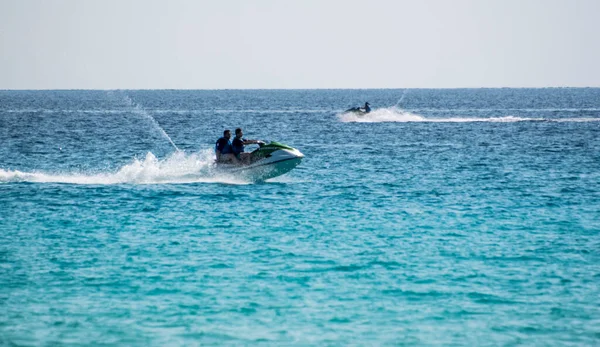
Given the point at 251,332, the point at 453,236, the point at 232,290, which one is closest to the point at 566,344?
the point at 251,332

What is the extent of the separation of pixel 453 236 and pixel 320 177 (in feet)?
42.6

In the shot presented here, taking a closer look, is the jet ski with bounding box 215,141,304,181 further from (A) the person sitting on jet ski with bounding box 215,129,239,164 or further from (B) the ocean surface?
(B) the ocean surface

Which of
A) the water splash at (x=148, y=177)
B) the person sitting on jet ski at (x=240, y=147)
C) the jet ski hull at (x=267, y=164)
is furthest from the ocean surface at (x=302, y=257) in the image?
the person sitting on jet ski at (x=240, y=147)

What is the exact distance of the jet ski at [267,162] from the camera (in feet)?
86.4

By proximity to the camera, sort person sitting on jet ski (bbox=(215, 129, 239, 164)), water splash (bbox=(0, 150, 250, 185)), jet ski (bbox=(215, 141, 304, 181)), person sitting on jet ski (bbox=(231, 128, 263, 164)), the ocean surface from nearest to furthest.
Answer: the ocean surface, person sitting on jet ski (bbox=(231, 128, 263, 164)), person sitting on jet ski (bbox=(215, 129, 239, 164)), jet ski (bbox=(215, 141, 304, 181)), water splash (bbox=(0, 150, 250, 185))

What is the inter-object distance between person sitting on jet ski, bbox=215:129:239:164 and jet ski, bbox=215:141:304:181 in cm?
25

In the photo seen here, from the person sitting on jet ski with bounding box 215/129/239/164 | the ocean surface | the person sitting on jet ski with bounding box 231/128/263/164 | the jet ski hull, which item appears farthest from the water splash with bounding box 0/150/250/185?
the person sitting on jet ski with bounding box 231/128/263/164

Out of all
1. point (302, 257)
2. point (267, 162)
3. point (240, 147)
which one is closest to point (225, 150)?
point (240, 147)

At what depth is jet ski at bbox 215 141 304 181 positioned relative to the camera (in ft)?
86.4

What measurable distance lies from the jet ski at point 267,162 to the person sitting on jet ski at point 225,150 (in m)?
0.25

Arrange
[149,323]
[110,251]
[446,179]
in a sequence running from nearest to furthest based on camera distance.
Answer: [149,323]
[110,251]
[446,179]

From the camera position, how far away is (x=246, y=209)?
22391mm

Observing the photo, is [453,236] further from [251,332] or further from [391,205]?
[251,332]

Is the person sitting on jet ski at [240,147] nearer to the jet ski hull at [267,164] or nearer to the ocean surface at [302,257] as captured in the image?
the jet ski hull at [267,164]
